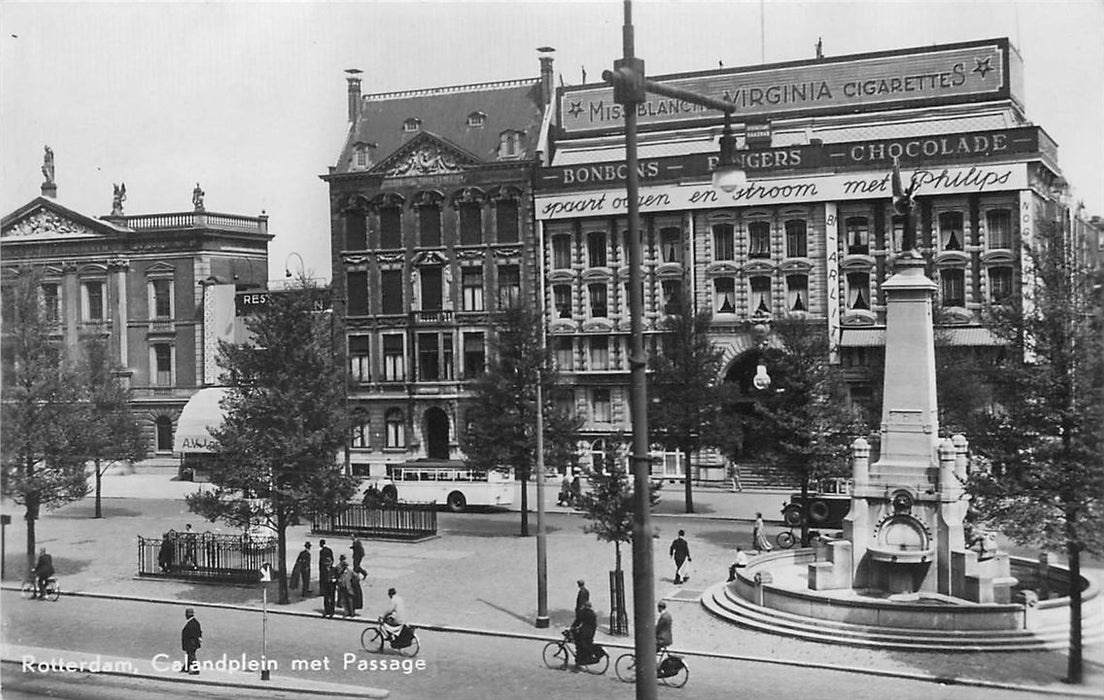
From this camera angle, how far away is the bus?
1674 inches

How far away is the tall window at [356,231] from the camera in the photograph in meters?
58.1

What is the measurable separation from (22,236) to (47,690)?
33096 mm

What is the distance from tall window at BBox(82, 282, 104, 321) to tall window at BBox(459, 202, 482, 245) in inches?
671

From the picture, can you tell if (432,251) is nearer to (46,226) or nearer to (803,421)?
(46,226)

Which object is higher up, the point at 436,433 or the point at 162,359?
the point at 162,359

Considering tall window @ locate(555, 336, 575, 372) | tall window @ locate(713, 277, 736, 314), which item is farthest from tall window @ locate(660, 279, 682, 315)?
tall window @ locate(555, 336, 575, 372)

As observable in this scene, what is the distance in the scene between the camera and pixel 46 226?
162 ft

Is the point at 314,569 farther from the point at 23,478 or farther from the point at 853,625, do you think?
the point at 853,625

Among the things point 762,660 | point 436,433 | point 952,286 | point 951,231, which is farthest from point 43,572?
point 951,231

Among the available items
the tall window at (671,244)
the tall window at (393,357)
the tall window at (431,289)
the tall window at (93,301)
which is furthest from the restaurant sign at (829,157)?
the tall window at (93,301)

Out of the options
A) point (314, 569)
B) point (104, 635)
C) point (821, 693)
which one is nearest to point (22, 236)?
point (314, 569)

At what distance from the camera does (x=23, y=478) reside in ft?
90.4

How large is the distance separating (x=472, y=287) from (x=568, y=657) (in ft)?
121

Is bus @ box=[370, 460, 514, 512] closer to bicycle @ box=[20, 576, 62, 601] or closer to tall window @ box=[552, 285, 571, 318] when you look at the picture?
tall window @ box=[552, 285, 571, 318]
